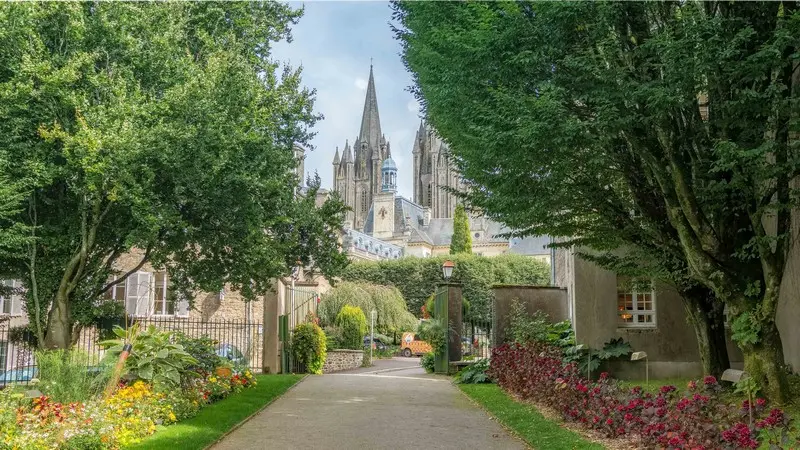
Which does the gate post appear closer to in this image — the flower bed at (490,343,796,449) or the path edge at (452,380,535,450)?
the path edge at (452,380,535,450)

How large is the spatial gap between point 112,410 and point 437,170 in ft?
332

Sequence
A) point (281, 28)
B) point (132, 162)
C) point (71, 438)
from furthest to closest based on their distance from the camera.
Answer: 1. point (281, 28)
2. point (132, 162)
3. point (71, 438)

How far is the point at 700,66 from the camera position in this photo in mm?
8023

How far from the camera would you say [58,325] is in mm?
14992

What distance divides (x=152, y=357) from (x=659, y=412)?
754cm

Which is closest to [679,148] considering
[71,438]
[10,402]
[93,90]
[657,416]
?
[657,416]

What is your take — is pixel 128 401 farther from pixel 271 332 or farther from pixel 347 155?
pixel 347 155

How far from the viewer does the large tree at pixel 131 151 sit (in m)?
13.1

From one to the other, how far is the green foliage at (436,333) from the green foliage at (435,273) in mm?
31359

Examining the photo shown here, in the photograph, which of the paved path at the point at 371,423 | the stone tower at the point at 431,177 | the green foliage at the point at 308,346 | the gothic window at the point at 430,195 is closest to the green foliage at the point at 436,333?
the green foliage at the point at 308,346

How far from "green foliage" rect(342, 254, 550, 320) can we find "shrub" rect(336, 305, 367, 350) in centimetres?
2120

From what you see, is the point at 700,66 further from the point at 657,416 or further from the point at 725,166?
the point at 657,416

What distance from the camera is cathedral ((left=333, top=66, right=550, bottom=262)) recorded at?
95.4 metres

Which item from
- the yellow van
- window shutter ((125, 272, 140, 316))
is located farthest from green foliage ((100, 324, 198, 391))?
the yellow van
